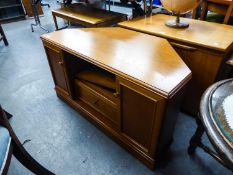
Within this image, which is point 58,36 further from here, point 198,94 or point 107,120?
point 198,94

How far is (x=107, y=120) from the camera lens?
1.37m

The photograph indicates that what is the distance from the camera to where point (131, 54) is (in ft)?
3.60

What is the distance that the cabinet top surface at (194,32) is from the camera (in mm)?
1153

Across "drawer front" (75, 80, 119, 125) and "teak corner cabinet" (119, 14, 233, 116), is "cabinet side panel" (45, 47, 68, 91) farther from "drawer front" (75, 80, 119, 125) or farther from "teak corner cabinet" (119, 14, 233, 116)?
"teak corner cabinet" (119, 14, 233, 116)

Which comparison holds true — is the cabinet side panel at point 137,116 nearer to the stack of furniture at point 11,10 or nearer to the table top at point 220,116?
the table top at point 220,116

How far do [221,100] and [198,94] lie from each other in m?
0.73

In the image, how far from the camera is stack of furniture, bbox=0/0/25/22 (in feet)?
13.0

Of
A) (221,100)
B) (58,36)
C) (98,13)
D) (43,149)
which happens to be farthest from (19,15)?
(221,100)

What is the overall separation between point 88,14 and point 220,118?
227 centimetres

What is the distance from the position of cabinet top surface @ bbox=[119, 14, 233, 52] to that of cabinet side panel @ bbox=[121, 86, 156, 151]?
22.7 inches

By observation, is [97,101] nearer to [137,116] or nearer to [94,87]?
[94,87]

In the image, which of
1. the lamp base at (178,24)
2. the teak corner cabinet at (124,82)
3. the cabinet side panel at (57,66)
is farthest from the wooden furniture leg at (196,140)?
the cabinet side panel at (57,66)

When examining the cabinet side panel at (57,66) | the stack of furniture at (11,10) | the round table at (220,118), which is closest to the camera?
the round table at (220,118)

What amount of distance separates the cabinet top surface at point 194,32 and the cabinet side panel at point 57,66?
1.98 ft
